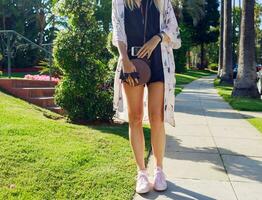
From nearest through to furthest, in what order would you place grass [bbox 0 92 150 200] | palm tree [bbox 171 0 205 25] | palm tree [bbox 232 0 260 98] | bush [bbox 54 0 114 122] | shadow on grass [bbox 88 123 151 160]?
grass [bbox 0 92 150 200] → shadow on grass [bbox 88 123 151 160] → bush [bbox 54 0 114 122] → palm tree [bbox 232 0 260 98] → palm tree [bbox 171 0 205 25]

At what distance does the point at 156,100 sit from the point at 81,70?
3697 mm

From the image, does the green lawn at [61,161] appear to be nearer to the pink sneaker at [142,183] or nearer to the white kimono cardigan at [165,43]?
the pink sneaker at [142,183]

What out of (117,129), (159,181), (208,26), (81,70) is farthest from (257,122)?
(208,26)

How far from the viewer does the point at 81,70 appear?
24.4 feet

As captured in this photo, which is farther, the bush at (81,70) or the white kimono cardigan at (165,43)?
the bush at (81,70)

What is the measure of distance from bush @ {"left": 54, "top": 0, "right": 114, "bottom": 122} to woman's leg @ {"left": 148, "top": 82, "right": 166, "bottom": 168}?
11.3 feet

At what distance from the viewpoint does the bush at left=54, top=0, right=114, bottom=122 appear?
292 inches

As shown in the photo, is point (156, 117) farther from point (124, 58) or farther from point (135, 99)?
point (124, 58)

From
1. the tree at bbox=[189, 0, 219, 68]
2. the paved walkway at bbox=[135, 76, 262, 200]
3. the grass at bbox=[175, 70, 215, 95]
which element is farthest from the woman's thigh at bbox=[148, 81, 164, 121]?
the tree at bbox=[189, 0, 219, 68]

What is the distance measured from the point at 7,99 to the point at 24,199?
4714mm

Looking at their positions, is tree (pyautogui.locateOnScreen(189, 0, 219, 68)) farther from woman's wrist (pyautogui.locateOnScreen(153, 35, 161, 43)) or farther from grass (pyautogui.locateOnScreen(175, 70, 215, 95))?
woman's wrist (pyautogui.locateOnScreen(153, 35, 161, 43))

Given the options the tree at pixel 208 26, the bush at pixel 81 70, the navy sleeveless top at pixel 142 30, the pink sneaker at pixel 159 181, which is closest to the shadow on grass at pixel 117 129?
the bush at pixel 81 70

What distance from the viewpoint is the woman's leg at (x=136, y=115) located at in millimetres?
3926

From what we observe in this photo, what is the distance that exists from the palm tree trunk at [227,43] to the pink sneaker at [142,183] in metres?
18.4
